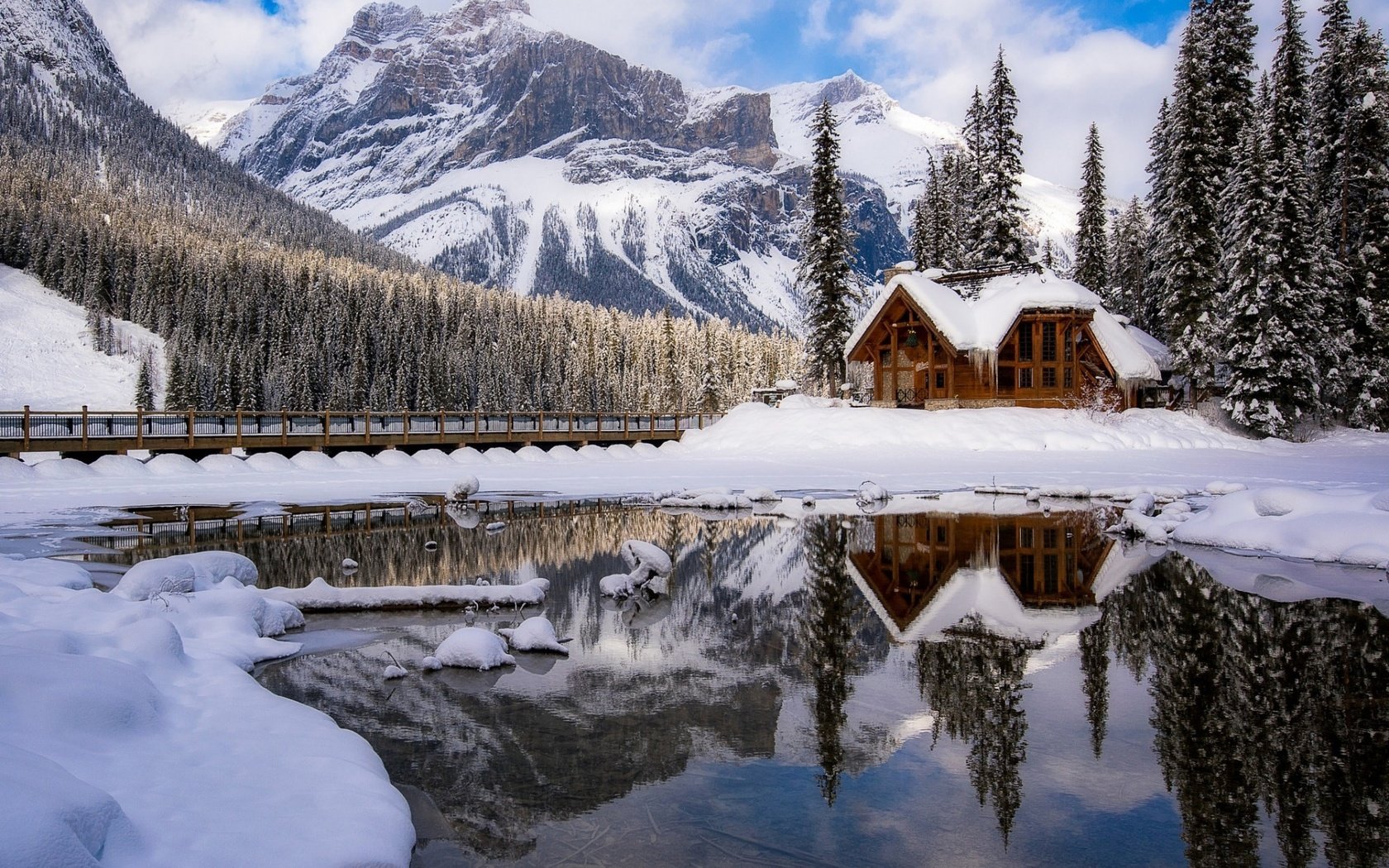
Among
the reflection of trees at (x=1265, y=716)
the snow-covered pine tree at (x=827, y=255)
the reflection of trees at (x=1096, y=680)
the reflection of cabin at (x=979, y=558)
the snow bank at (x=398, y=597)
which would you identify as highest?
the snow-covered pine tree at (x=827, y=255)

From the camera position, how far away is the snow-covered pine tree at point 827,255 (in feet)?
153

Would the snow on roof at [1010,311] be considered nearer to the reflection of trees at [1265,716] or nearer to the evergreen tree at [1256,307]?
the evergreen tree at [1256,307]

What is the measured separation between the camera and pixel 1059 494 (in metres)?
23.1

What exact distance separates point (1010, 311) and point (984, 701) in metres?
35.7

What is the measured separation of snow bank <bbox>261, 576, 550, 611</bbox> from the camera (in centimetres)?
1101

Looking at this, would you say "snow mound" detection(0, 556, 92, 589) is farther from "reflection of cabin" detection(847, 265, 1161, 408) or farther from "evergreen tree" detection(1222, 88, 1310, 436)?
"evergreen tree" detection(1222, 88, 1310, 436)

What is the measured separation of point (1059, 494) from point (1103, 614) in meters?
13.8

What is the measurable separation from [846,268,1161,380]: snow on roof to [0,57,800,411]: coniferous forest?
5031cm

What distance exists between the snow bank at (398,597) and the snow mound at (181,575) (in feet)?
2.75

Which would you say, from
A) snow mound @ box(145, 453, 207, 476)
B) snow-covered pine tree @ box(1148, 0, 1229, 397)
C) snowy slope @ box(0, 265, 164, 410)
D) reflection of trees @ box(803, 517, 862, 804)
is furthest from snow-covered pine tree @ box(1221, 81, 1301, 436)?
snowy slope @ box(0, 265, 164, 410)

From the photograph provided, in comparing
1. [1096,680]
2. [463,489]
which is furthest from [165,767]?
[463,489]

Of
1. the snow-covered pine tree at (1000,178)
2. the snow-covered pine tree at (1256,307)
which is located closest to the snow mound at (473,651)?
the snow-covered pine tree at (1256,307)

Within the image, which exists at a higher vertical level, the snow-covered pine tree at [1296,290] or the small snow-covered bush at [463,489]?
the snow-covered pine tree at [1296,290]

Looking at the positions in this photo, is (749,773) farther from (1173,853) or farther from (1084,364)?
(1084,364)
